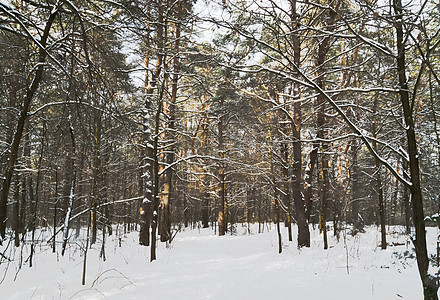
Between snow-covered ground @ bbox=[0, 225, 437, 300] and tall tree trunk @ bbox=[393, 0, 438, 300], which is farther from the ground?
tall tree trunk @ bbox=[393, 0, 438, 300]

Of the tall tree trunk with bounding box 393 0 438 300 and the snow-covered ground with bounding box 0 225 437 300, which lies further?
the snow-covered ground with bounding box 0 225 437 300

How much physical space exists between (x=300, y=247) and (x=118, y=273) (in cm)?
585

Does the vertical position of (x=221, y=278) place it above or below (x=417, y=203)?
below

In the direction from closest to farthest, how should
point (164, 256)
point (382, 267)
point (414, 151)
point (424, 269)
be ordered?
point (424, 269)
point (414, 151)
point (382, 267)
point (164, 256)

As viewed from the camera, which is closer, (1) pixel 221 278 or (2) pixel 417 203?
(2) pixel 417 203

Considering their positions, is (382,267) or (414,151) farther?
(382,267)

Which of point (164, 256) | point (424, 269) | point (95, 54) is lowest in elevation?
point (164, 256)

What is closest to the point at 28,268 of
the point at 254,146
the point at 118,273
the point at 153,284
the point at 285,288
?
the point at 118,273

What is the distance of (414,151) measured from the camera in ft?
10.0

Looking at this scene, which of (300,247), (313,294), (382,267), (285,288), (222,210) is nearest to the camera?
(313,294)

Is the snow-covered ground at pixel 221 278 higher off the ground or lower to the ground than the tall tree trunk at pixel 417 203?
lower

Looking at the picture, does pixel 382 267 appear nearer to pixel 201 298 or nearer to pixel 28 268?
pixel 201 298

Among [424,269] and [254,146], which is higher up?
[254,146]

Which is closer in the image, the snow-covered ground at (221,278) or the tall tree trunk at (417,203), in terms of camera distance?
the tall tree trunk at (417,203)
